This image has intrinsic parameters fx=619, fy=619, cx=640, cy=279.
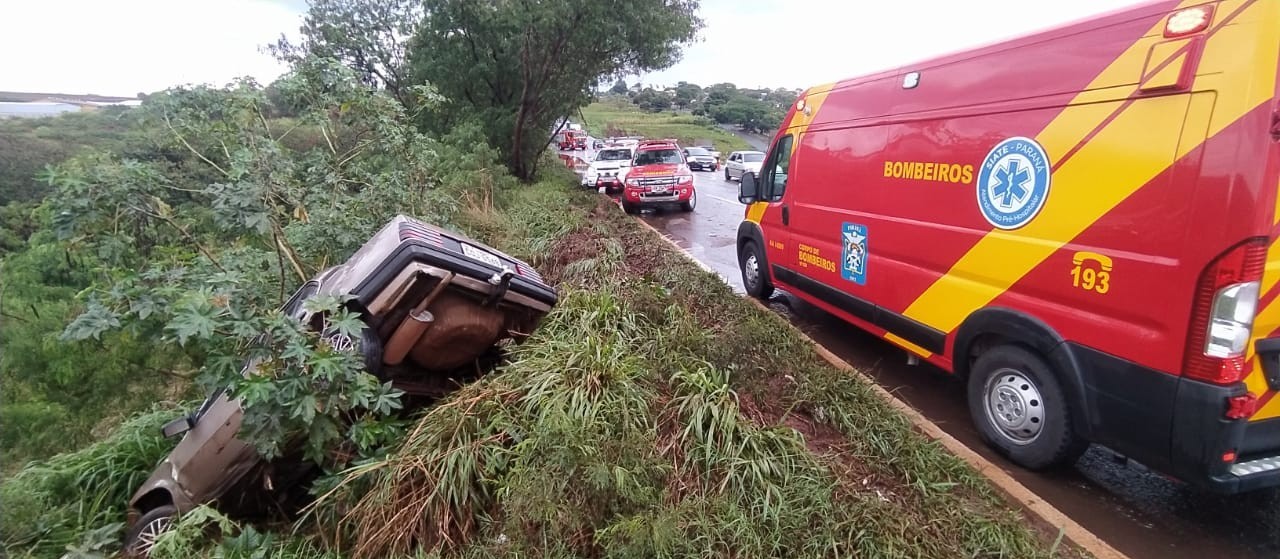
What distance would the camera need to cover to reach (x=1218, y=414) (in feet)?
8.50

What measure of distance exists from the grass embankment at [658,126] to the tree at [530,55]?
21835mm

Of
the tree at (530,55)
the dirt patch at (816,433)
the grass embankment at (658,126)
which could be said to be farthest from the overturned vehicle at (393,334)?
the grass embankment at (658,126)

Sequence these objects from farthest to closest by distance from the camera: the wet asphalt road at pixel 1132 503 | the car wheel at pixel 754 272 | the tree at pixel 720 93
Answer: the tree at pixel 720 93 < the car wheel at pixel 754 272 < the wet asphalt road at pixel 1132 503

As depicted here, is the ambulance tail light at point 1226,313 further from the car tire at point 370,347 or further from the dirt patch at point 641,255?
the dirt patch at point 641,255

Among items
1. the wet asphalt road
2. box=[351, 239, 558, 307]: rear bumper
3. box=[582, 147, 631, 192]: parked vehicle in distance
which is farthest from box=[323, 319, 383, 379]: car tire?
box=[582, 147, 631, 192]: parked vehicle in distance

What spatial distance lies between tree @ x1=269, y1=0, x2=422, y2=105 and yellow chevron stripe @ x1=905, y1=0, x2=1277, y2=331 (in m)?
16.6

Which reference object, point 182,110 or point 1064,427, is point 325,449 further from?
point 1064,427

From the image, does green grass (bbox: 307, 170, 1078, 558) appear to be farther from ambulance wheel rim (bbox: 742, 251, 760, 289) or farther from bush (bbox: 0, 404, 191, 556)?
ambulance wheel rim (bbox: 742, 251, 760, 289)

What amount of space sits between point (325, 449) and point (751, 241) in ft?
Answer: 16.2

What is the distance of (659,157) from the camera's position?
15.5 m

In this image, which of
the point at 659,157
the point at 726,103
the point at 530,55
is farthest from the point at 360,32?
the point at 726,103

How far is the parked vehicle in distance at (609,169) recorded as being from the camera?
18.3m

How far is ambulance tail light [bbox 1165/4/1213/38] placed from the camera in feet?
8.54

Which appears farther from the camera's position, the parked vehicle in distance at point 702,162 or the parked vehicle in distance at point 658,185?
the parked vehicle in distance at point 702,162
